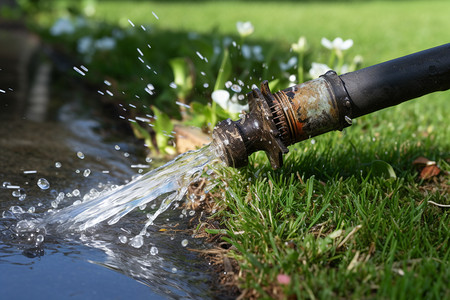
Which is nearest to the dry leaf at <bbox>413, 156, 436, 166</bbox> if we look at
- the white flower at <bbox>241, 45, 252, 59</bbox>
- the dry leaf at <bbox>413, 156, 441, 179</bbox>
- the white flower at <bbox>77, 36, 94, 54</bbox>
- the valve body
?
the dry leaf at <bbox>413, 156, 441, 179</bbox>

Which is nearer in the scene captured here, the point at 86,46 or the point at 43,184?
the point at 43,184

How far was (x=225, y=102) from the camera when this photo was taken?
8.99ft

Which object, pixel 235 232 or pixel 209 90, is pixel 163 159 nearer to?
pixel 209 90

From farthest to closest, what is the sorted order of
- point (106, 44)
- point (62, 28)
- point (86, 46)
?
point (62, 28) → point (86, 46) → point (106, 44)

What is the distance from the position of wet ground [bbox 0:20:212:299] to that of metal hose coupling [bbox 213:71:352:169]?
0.43 meters

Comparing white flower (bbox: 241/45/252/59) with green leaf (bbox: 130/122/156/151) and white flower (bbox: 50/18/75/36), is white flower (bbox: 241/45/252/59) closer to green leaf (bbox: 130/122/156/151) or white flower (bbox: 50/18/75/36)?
green leaf (bbox: 130/122/156/151)

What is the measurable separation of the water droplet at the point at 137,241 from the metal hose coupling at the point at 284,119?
1.45 feet

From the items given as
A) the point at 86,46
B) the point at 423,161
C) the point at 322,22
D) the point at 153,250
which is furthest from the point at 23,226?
the point at 322,22

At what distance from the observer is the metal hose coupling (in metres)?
1.94

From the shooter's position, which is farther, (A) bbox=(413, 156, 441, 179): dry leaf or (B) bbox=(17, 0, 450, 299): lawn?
(A) bbox=(413, 156, 441, 179): dry leaf

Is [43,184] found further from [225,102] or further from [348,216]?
[348,216]

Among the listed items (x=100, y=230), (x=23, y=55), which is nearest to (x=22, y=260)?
(x=100, y=230)

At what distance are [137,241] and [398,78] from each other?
1.16m

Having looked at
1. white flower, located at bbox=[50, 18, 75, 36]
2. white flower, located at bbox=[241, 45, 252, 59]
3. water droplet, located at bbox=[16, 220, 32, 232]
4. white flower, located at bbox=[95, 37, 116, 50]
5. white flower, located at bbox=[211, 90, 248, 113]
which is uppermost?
white flower, located at bbox=[50, 18, 75, 36]
